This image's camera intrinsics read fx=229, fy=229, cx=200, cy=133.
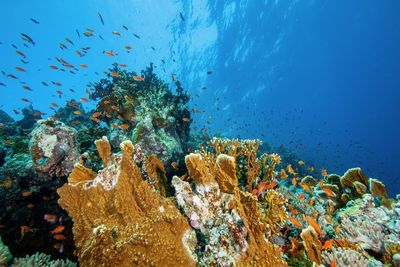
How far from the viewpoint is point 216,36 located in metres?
45.6

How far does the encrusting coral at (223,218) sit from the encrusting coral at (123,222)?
0.87 ft

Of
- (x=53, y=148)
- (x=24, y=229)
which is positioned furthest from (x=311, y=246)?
(x=53, y=148)

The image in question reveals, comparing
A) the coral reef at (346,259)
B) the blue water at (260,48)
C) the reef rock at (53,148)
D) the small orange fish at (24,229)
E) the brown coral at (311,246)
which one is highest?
the blue water at (260,48)

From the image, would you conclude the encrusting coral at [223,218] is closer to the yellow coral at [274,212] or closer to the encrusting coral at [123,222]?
the encrusting coral at [123,222]

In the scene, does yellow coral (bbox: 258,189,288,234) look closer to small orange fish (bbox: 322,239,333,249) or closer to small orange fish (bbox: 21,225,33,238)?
small orange fish (bbox: 322,239,333,249)

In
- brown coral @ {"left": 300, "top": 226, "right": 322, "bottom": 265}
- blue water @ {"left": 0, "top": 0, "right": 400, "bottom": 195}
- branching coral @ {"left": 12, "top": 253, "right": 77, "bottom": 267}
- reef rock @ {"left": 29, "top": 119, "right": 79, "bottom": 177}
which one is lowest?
brown coral @ {"left": 300, "top": 226, "right": 322, "bottom": 265}

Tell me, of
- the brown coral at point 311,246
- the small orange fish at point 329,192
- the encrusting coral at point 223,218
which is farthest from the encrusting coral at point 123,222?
the small orange fish at point 329,192

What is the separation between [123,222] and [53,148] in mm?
4145

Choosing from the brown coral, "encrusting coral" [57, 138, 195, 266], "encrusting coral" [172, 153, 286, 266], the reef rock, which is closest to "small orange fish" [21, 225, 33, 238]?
the reef rock

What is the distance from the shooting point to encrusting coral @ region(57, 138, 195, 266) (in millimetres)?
2803

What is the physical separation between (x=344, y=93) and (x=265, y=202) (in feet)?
319

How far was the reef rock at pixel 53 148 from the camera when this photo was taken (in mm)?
5949

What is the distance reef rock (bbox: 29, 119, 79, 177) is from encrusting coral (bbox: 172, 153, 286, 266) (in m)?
4.02

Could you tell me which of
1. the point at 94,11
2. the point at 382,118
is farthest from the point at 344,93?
the point at 94,11
